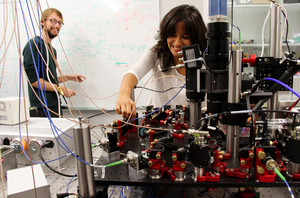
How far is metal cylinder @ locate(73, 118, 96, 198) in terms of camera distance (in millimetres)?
550

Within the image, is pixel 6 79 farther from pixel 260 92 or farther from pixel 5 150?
pixel 260 92

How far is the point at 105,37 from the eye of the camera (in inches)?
101

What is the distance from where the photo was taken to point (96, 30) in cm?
257

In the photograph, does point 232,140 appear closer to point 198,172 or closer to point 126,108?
point 198,172

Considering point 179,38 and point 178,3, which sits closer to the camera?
point 179,38

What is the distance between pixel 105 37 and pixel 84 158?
2.26 meters

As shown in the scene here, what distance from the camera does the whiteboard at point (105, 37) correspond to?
2.48 metres

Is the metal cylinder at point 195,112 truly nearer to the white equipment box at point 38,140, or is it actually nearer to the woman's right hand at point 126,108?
the woman's right hand at point 126,108

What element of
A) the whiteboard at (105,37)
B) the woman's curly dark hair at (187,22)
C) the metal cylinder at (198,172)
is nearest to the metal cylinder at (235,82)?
the metal cylinder at (198,172)

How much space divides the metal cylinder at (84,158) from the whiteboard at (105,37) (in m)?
2.04

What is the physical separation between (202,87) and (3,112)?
115cm

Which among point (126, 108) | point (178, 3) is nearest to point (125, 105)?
point (126, 108)

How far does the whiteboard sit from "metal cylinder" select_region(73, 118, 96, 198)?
2.04 meters

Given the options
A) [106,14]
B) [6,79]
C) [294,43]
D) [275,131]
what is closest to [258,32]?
[294,43]
